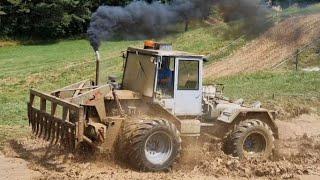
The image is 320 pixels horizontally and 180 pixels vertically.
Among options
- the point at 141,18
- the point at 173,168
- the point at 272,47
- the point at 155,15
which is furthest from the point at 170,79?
the point at 272,47

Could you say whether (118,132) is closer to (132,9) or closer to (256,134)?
(256,134)

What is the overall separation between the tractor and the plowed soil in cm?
1540

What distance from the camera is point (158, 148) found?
1205 centimetres

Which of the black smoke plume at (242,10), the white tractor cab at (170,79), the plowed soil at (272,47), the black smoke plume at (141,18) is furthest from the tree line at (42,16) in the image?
the white tractor cab at (170,79)

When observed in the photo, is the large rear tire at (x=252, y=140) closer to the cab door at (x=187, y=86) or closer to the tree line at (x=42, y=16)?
the cab door at (x=187, y=86)

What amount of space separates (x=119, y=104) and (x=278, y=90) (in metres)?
11.4

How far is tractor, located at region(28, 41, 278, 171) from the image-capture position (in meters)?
11.7

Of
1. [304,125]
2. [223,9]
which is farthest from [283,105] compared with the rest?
[223,9]

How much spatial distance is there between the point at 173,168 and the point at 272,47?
918 inches

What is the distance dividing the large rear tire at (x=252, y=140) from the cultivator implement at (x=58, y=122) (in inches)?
140

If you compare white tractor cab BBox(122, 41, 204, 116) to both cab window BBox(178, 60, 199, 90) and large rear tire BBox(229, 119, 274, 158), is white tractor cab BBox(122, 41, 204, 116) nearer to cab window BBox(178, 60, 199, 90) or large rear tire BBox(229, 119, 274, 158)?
cab window BBox(178, 60, 199, 90)

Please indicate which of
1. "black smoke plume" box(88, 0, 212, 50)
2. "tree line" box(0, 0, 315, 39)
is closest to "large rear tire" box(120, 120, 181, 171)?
"black smoke plume" box(88, 0, 212, 50)

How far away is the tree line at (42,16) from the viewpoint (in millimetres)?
52938

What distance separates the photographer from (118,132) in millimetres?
11828
